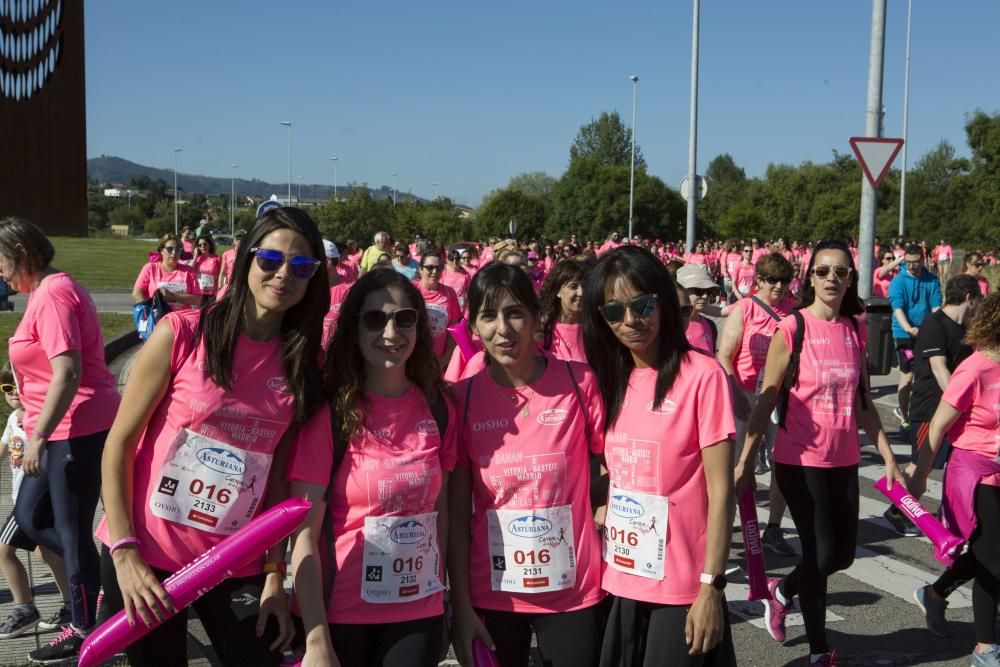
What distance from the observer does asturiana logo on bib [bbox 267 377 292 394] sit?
2.88 metres

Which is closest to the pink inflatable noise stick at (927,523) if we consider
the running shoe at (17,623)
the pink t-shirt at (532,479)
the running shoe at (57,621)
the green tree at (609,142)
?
the pink t-shirt at (532,479)

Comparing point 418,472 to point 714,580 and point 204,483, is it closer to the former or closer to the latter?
point 204,483

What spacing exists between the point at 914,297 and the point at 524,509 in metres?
9.93

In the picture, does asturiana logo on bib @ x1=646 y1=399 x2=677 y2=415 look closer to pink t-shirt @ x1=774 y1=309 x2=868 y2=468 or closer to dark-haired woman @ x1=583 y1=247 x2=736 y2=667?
dark-haired woman @ x1=583 y1=247 x2=736 y2=667

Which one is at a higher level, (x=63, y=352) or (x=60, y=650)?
(x=63, y=352)

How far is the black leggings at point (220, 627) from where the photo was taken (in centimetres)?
283

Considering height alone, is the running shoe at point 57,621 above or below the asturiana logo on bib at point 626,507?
below

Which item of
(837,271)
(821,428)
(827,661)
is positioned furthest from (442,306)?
(827,661)

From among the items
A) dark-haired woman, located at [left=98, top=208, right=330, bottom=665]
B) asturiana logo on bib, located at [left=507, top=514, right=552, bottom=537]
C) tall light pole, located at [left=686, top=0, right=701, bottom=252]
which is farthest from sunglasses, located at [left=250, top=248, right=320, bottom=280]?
tall light pole, located at [left=686, top=0, right=701, bottom=252]

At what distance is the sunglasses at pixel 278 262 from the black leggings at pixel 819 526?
8.71 feet

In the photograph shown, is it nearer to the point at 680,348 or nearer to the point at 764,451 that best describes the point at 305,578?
the point at 680,348

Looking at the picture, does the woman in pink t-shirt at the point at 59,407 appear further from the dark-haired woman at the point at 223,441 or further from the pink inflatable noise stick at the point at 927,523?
the pink inflatable noise stick at the point at 927,523

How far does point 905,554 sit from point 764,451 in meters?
1.94

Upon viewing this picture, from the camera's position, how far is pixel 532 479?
2992 mm
